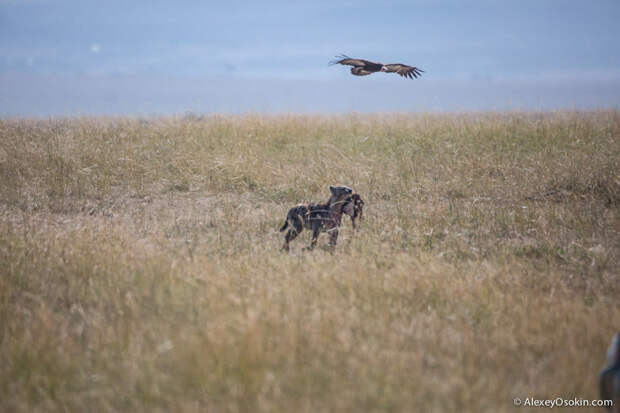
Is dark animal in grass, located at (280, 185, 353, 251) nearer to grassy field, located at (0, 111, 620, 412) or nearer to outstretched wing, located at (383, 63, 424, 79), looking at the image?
grassy field, located at (0, 111, 620, 412)

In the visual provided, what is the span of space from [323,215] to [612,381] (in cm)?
264

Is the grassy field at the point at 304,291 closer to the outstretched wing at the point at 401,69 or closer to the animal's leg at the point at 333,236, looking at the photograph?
the animal's leg at the point at 333,236

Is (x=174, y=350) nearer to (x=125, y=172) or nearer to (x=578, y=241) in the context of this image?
(x=578, y=241)

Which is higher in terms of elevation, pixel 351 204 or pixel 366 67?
pixel 366 67

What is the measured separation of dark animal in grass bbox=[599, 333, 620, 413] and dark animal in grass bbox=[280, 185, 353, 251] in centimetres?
242

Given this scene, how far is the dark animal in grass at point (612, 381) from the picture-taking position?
6.21 ft

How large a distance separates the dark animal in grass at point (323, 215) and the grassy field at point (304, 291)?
25 cm

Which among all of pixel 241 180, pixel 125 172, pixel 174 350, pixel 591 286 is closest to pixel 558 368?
pixel 591 286

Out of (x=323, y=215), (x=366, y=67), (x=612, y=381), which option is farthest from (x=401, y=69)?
(x=612, y=381)

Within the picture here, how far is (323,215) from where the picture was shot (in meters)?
4.25

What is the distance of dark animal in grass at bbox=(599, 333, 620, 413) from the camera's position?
1.89m

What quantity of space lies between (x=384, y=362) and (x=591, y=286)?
2.01m

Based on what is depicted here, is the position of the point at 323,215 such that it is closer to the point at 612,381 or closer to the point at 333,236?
the point at 333,236

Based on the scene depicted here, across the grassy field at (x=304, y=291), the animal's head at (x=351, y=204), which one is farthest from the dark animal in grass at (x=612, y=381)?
the animal's head at (x=351, y=204)
